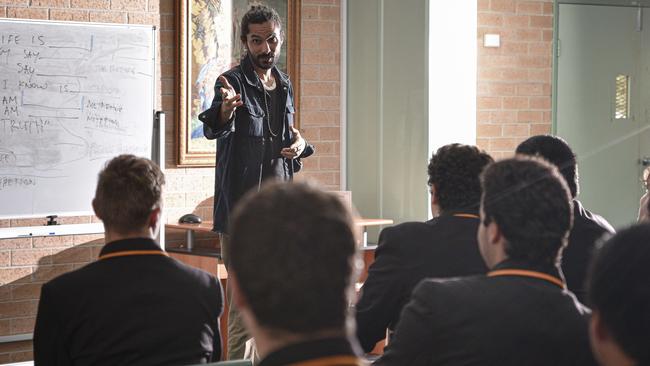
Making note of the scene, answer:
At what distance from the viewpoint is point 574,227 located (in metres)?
2.87

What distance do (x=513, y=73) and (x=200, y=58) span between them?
2.17m

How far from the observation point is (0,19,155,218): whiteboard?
4637mm

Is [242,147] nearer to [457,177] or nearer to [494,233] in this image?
[457,177]

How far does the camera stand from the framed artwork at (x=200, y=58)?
17.9ft

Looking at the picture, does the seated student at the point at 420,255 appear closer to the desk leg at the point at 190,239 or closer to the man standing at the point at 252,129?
the man standing at the point at 252,129

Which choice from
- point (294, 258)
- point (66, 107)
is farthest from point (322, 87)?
point (294, 258)

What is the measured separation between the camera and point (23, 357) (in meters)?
5.05

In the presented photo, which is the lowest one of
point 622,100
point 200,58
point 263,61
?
point 622,100

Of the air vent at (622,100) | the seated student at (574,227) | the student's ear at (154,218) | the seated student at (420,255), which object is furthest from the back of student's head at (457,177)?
the air vent at (622,100)

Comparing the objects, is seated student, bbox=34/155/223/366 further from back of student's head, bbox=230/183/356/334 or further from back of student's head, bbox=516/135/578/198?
back of student's head, bbox=516/135/578/198

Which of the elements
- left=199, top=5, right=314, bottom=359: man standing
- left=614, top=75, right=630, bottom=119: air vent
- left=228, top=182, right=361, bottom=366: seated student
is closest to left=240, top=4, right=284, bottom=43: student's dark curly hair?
left=199, top=5, right=314, bottom=359: man standing

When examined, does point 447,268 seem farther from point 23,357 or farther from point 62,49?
point 23,357

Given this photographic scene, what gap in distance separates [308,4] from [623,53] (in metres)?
2.19

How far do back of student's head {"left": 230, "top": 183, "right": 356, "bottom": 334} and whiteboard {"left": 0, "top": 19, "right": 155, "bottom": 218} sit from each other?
150 inches
